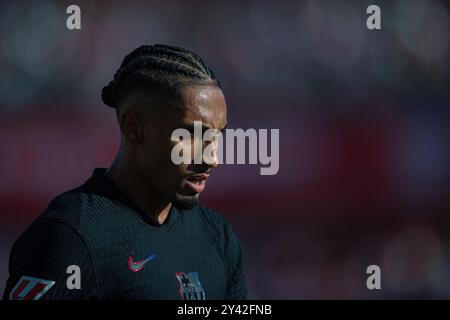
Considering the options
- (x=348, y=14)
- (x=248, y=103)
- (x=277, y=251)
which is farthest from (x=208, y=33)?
(x=277, y=251)

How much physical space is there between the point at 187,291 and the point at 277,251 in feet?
11.1

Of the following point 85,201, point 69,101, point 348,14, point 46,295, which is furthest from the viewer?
point 348,14

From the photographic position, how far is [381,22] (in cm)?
650

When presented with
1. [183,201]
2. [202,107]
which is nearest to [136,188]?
[183,201]

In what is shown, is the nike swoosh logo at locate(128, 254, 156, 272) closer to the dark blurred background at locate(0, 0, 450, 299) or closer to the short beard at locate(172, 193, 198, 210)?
the short beard at locate(172, 193, 198, 210)

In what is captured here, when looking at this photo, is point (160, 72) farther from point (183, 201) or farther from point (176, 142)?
point (183, 201)

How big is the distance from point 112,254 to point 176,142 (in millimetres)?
472

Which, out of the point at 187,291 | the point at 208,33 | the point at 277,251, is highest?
the point at 208,33

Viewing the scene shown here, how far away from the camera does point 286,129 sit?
6.24 m

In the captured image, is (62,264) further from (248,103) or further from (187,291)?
(248,103)

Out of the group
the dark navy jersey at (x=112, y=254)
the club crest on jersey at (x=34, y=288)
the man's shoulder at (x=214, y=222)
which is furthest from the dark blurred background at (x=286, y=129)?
the club crest on jersey at (x=34, y=288)

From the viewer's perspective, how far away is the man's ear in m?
2.81

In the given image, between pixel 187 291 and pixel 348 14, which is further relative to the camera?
pixel 348 14
